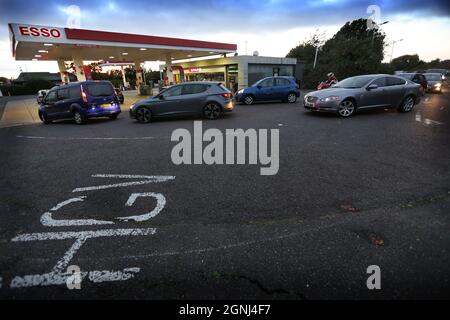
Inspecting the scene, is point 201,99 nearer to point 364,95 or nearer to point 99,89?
point 99,89

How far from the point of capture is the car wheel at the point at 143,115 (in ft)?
34.1

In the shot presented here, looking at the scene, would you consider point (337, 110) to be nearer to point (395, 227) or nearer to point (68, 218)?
point (395, 227)

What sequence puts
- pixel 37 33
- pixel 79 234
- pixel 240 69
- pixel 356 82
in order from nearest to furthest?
1. pixel 79 234
2. pixel 356 82
3. pixel 37 33
4. pixel 240 69

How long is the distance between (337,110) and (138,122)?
8.24 metres

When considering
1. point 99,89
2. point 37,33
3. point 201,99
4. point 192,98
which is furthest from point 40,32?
point 201,99

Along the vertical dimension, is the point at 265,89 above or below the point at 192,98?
above

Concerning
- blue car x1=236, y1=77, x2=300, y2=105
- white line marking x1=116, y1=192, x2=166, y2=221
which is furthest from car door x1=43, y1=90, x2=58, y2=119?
white line marking x1=116, y1=192, x2=166, y2=221

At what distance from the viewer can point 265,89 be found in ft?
50.1

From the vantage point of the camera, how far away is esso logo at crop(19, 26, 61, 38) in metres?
14.2

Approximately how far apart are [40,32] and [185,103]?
11559 mm

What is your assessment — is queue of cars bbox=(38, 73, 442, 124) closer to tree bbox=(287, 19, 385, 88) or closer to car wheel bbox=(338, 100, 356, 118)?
car wheel bbox=(338, 100, 356, 118)

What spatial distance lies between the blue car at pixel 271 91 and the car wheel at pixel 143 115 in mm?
6954
